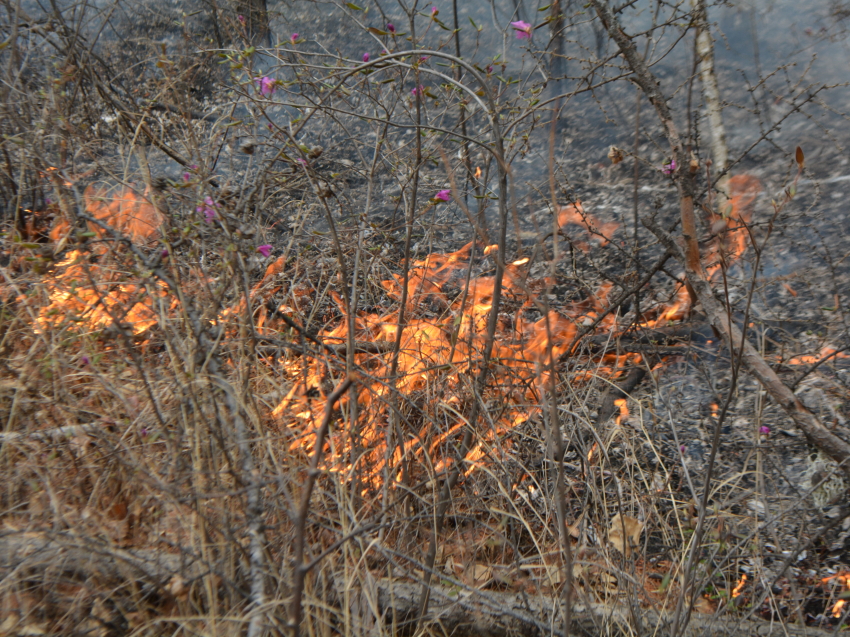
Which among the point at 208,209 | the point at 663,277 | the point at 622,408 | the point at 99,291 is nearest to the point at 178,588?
the point at 99,291

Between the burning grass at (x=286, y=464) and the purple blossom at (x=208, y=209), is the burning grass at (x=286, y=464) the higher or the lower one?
the lower one

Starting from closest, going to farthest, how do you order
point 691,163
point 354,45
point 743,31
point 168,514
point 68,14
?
point 168,514 < point 691,163 < point 743,31 < point 68,14 < point 354,45

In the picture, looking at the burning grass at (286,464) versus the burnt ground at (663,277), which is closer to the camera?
the burning grass at (286,464)

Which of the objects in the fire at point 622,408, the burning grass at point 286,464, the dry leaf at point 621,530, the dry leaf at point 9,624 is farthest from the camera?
the fire at point 622,408

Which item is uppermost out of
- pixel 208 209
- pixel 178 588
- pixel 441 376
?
pixel 208 209

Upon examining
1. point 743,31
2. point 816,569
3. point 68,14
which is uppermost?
point 68,14

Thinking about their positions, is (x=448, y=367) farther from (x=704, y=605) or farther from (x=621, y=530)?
(x=704, y=605)

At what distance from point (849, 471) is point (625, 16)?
15.9ft

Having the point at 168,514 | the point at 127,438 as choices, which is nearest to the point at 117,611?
the point at 168,514

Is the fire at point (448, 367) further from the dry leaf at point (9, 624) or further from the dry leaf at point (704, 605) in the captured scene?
the dry leaf at point (9, 624)

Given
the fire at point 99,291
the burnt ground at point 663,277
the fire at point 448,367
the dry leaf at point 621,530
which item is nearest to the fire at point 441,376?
the fire at point 448,367

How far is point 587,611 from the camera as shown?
179 cm

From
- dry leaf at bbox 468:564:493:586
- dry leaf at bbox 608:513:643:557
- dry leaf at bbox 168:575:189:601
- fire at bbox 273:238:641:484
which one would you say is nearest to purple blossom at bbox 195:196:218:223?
fire at bbox 273:238:641:484

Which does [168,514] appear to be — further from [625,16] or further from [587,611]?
[625,16]
